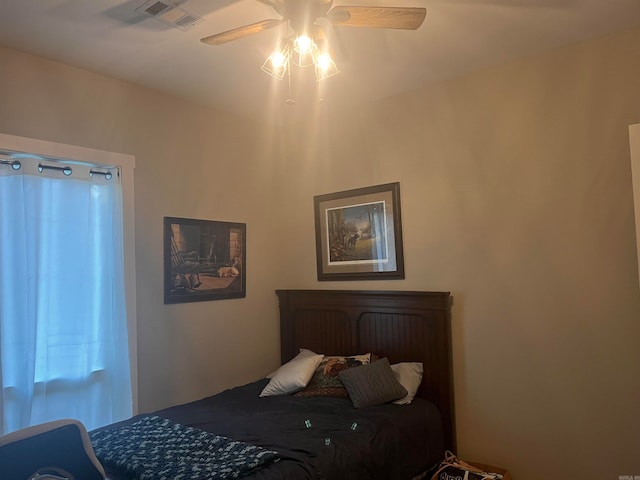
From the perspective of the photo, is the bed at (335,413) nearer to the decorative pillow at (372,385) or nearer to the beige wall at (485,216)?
the decorative pillow at (372,385)

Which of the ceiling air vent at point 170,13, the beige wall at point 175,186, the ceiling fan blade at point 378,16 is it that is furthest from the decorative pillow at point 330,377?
the ceiling air vent at point 170,13

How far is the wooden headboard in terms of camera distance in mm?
3057

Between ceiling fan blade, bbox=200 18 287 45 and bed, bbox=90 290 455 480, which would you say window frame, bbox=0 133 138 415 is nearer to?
bed, bbox=90 290 455 480

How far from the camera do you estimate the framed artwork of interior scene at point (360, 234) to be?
3383 mm

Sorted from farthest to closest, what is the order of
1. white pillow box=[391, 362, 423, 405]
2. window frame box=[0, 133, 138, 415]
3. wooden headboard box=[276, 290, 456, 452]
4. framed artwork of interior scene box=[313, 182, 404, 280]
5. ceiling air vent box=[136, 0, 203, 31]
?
framed artwork of interior scene box=[313, 182, 404, 280]
wooden headboard box=[276, 290, 456, 452]
white pillow box=[391, 362, 423, 405]
window frame box=[0, 133, 138, 415]
ceiling air vent box=[136, 0, 203, 31]

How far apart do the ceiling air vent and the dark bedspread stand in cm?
212

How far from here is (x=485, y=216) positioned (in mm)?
2996

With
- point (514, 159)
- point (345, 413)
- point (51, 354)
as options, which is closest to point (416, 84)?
point (514, 159)

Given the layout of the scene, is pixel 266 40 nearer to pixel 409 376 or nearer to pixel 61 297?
pixel 61 297

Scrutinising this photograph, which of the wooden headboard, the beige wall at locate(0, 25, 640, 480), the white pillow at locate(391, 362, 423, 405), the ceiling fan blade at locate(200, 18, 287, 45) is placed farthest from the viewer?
the wooden headboard

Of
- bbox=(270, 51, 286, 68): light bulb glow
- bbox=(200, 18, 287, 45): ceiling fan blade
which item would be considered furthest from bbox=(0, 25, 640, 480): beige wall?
bbox=(270, 51, 286, 68): light bulb glow

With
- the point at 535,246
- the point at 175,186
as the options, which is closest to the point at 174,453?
the point at 175,186

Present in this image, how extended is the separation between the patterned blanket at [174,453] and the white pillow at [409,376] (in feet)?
3.79

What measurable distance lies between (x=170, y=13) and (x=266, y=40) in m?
0.54
